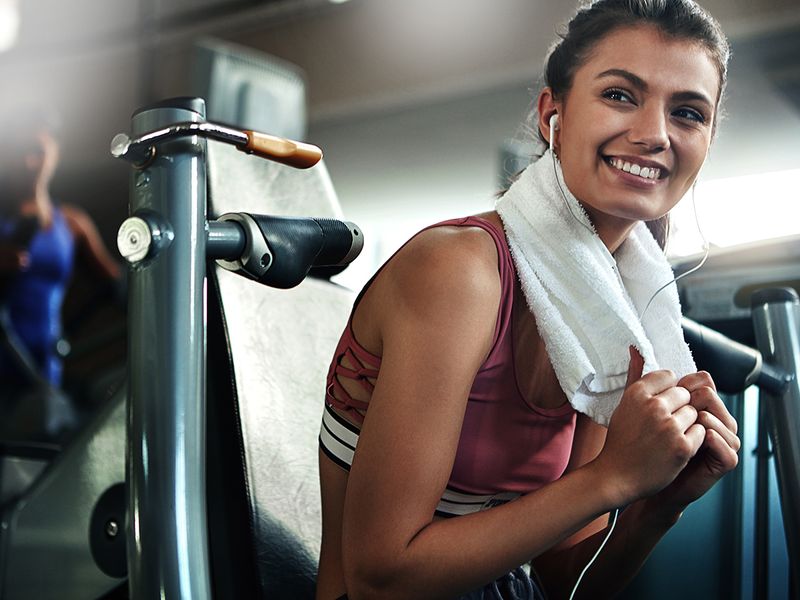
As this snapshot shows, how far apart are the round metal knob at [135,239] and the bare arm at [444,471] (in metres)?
A: 0.21

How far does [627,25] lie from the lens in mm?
808

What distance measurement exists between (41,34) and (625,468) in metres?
4.05

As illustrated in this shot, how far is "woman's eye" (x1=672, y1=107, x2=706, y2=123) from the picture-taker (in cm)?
79

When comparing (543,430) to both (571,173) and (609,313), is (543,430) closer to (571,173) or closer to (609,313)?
(609,313)

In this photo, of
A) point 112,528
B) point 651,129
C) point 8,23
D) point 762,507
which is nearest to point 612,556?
point 762,507

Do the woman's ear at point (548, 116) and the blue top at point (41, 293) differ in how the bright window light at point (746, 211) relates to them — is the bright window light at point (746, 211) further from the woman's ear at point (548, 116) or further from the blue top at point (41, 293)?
the blue top at point (41, 293)

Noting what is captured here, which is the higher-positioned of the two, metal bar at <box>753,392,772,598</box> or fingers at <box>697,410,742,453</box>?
fingers at <box>697,410,742,453</box>

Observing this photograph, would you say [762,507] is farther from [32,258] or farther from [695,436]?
[32,258]

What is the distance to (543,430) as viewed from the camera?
33.0 inches

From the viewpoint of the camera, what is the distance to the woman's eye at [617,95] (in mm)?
791

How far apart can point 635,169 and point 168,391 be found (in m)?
0.43

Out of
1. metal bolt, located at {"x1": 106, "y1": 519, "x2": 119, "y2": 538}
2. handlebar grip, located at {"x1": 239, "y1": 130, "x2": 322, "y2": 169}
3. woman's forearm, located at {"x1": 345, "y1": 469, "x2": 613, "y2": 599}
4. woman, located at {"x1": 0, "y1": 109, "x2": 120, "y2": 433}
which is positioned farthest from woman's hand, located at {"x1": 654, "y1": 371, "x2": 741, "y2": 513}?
woman, located at {"x1": 0, "y1": 109, "x2": 120, "y2": 433}

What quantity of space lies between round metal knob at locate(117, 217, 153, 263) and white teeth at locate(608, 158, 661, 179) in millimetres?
393

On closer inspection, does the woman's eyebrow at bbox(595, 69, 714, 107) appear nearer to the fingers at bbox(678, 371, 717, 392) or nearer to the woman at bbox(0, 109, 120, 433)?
the fingers at bbox(678, 371, 717, 392)
